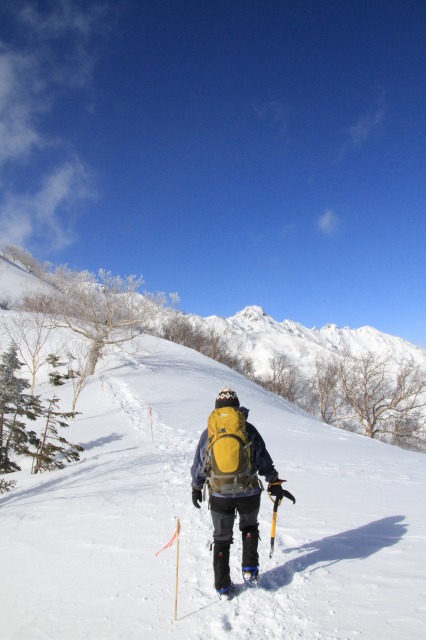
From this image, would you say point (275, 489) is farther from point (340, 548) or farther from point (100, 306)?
point (100, 306)

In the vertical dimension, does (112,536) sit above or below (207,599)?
below

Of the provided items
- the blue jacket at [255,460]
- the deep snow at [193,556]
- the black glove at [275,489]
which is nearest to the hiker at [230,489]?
the blue jacket at [255,460]

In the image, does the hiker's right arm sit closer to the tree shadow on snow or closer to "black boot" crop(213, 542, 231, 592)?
"black boot" crop(213, 542, 231, 592)

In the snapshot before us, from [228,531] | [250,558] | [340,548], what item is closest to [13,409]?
[228,531]

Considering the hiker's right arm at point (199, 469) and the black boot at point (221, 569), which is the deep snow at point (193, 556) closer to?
the black boot at point (221, 569)

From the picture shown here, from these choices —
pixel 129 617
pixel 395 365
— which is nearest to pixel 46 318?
pixel 129 617

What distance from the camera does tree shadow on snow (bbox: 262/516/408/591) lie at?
12.6ft

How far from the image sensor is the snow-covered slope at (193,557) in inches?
125

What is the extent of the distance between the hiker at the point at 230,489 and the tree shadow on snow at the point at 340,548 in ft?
A: 1.16

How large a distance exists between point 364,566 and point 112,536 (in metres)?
3.53

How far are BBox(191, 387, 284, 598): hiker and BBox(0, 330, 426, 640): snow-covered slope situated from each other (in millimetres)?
293

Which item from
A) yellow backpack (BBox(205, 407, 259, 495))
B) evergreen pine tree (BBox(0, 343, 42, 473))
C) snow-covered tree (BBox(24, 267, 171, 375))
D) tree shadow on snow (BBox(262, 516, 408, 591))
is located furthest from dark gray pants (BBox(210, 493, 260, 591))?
snow-covered tree (BBox(24, 267, 171, 375))

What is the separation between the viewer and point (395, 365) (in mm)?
39844

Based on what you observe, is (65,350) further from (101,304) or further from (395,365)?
(395,365)
